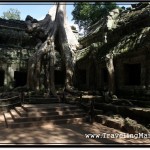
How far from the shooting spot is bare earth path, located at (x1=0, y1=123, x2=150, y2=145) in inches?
263

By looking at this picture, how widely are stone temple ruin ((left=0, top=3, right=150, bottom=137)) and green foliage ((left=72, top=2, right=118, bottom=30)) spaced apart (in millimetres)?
8409

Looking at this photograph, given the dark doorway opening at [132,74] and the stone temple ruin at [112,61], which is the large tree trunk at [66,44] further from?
the dark doorway opening at [132,74]

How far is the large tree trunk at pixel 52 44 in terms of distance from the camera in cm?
1338

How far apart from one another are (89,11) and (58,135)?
70.5 ft

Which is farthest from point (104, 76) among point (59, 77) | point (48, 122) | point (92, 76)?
point (59, 77)

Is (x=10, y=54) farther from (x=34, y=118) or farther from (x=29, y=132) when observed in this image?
(x=29, y=132)

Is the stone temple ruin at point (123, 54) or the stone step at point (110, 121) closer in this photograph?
the stone step at point (110, 121)

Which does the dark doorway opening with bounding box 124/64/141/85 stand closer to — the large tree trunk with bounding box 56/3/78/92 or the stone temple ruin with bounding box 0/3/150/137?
the stone temple ruin with bounding box 0/3/150/137

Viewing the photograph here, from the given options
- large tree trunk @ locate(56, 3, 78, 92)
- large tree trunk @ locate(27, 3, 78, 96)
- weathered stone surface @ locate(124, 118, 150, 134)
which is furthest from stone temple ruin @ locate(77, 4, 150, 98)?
weathered stone surface @ locate(124, 118, 150, 134)

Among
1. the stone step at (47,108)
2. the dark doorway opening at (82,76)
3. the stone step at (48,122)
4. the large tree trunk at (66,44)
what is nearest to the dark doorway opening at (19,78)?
the dark doorway opening at (82,76)

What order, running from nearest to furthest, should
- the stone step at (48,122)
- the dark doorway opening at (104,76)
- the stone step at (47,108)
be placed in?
1. the stone step at (48,122)
2. the stone step at (47,108)
3. the dark doorway opening at (104,76)

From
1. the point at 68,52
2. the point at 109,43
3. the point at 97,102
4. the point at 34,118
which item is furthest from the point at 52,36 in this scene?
the point at 34,118

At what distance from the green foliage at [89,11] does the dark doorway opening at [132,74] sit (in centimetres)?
1339

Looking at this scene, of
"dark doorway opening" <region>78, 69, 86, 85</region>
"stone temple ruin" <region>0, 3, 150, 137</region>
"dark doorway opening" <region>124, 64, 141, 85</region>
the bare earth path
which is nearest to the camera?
the bare earth path
